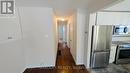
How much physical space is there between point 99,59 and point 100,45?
0.54 meters

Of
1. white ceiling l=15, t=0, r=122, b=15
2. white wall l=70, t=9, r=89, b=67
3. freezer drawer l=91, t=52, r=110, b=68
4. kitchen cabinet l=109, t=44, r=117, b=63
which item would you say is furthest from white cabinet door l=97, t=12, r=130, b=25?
freezer drawer l=91, t=52, r=110, b=68

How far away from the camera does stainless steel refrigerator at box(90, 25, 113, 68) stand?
10.8 ft

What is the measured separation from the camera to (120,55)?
3.80 metres

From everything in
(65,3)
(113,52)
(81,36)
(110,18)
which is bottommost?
(113,52)

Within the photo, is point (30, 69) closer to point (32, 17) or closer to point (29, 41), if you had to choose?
point (29, 41)

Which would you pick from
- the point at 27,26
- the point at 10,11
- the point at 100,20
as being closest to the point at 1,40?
the point at 10,11

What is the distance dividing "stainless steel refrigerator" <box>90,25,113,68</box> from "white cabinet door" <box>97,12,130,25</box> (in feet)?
0.97

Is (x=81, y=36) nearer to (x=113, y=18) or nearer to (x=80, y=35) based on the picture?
(x=80, y=35)

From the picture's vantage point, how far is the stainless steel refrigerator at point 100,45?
130 inches

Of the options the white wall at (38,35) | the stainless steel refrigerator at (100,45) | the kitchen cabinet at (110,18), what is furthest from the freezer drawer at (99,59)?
the white wall at (38,35)

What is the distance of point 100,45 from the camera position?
3.39 m

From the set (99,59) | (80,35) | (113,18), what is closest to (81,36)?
(80,35)

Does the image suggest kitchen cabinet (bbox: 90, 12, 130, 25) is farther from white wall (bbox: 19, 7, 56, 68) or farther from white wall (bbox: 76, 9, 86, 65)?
white wall (bbox: 19, 7, 56, 68)

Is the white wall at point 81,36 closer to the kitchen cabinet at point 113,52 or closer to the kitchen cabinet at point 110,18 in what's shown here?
the kitchen cabinet at point 110,18
